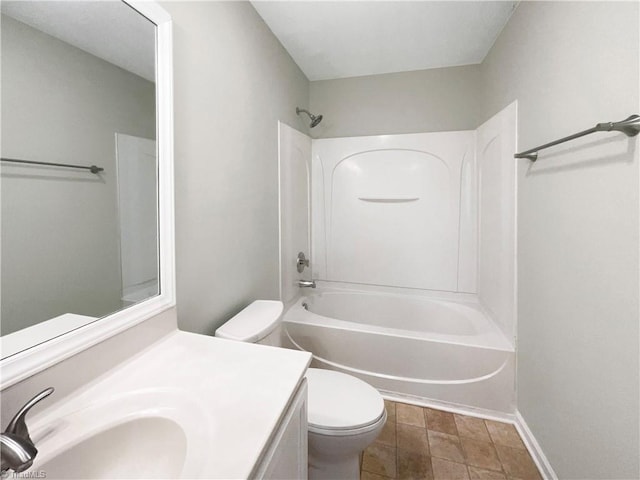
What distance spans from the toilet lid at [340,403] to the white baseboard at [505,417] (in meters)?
0.73

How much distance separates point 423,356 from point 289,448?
1.34m

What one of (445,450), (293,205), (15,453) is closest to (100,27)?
(15,453)

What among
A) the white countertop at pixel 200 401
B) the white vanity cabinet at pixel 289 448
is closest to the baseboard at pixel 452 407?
the white vanity cabinet at pixel 289 448

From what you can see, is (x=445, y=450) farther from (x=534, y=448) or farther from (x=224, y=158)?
(x=224, y=158)

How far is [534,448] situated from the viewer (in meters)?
1.44

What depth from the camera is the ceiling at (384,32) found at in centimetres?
163

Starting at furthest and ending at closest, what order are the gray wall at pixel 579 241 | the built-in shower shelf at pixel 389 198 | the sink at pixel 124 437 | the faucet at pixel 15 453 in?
1. the built-in shower shelf at pixel 389 198
2. the gray wall at pixel 579 241
3. the sink at pixel 124 437
4. the faucet at pixel 15 453

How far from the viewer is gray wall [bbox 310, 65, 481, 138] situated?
2352 mm

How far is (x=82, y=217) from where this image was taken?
0.82m

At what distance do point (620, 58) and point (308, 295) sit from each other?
2249 millimetres

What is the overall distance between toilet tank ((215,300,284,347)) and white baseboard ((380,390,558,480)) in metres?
1.03

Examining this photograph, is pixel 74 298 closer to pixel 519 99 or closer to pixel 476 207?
pixel 519 99

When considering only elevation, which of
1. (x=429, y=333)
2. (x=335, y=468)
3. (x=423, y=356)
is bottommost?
(x=335, y=468)

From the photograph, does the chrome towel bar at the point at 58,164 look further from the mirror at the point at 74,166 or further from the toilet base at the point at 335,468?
the toilet base at the point at 335,468
